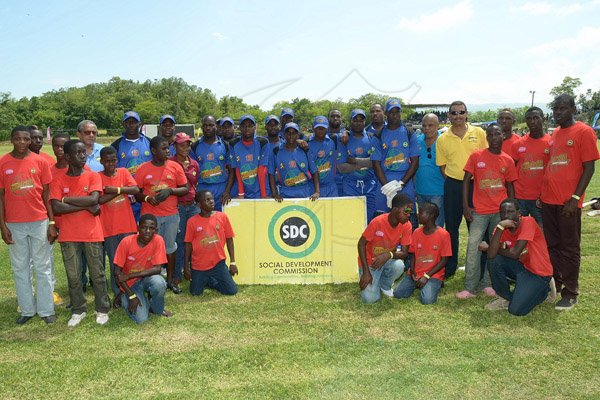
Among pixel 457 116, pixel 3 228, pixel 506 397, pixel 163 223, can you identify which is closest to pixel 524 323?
pixel 506 397

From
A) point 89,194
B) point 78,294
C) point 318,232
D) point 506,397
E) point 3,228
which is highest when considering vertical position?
point 89,194

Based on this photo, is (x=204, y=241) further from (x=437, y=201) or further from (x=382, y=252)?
(x=437, y=201)

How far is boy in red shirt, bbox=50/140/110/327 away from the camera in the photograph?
17.3ft

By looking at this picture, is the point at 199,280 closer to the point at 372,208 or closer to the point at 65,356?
the point at 65,356

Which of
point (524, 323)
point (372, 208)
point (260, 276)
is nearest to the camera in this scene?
point (524, 323)

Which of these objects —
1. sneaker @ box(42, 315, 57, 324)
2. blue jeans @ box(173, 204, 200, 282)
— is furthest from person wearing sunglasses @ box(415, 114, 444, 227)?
sneaker @ box(42, 315, 57, 324)

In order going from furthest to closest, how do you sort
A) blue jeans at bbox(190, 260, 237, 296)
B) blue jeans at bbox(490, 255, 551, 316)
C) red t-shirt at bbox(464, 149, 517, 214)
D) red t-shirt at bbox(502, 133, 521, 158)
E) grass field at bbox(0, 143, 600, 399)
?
1. red t-shirt at bbox(502, 133, 521, 158)
2. blue jeans at bbox(190, 260, 237, 296)
3. red t-shirt at bbox(464, 149, 517, 214)
4. blue jeans at bbox(490, 255, 551, 316)
5. grass field at bbox(0, 143, 600, 399)

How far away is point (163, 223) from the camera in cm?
620

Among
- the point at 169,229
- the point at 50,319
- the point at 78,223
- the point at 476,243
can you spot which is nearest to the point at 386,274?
the point at 476,243

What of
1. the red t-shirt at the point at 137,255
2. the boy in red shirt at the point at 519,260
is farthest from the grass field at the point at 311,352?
the red t-shirt at the point at 137,255

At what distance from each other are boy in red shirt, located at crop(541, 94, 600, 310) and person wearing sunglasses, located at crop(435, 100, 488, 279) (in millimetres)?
972

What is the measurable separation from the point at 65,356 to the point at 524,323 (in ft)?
15.5

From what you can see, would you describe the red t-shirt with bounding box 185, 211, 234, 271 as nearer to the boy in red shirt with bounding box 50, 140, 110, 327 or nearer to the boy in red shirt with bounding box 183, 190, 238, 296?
the boy in red shirt with bounding box 183, 190, 238, 296

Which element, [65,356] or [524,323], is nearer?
[65,356]
